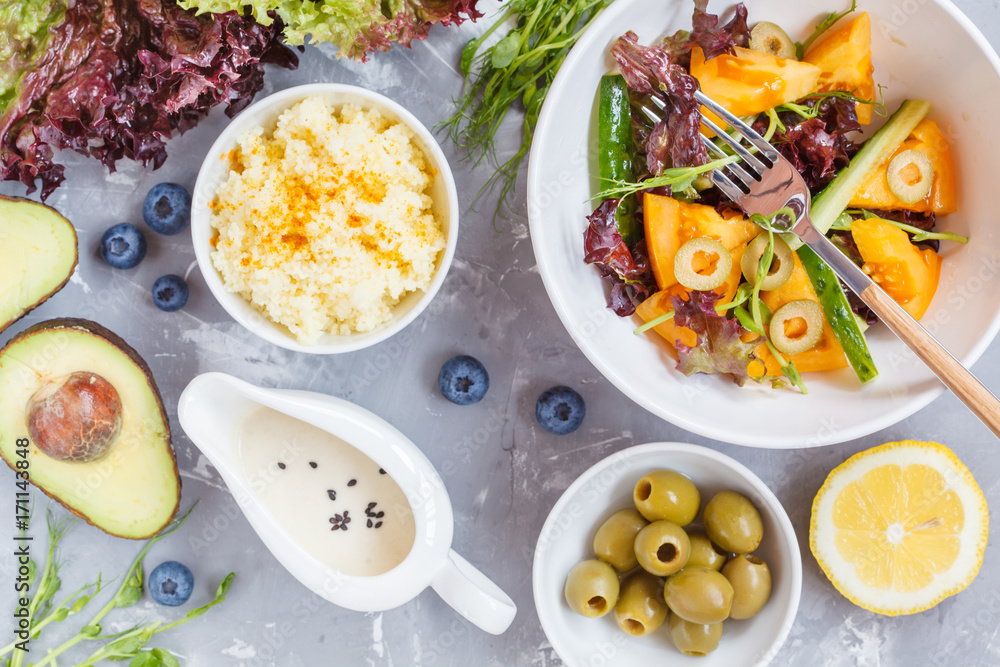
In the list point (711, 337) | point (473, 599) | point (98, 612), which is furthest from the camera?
point (98, 612)

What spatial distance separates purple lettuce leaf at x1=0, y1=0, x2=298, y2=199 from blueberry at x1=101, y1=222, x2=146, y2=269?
178 mm

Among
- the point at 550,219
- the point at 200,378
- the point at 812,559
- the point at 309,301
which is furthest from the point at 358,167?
the point at 812,559

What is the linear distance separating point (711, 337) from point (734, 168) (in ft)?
0.97

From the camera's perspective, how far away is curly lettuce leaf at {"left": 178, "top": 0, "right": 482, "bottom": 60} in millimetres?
1219

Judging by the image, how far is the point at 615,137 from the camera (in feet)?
3.94

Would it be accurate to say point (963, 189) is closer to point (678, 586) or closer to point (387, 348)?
point (678, 586)

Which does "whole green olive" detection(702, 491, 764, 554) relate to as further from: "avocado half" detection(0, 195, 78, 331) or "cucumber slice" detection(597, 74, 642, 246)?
"avocado half" detection(0, 195, 78, 331)

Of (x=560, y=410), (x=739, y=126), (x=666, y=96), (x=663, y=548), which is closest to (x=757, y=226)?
(x=739, y=126)

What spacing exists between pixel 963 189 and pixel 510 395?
0.95 metres

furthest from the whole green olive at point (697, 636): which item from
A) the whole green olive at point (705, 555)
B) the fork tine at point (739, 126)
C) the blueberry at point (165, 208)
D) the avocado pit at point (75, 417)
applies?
the blueberry at point (165, 208)

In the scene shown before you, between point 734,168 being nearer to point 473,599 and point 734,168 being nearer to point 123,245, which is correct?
point 473,599

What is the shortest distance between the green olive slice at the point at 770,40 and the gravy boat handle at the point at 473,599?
3.68 feet

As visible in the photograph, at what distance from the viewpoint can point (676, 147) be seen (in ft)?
3.79

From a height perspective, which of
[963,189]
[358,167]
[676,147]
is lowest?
[358,167]
